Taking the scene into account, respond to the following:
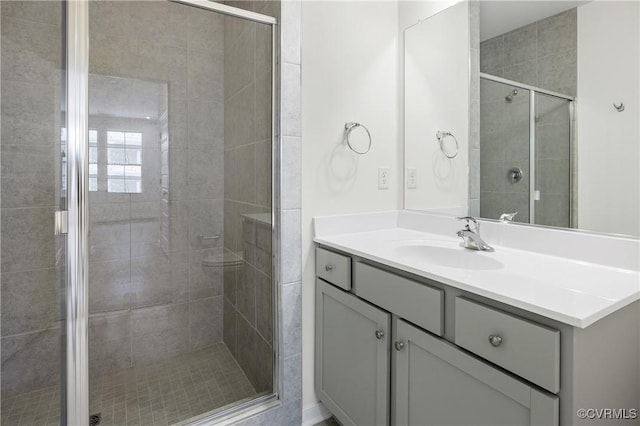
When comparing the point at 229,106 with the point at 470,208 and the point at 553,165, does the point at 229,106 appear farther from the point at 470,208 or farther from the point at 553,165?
the point at 553,165

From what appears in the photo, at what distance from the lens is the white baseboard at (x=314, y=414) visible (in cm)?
165

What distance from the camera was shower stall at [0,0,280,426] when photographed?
1263mm

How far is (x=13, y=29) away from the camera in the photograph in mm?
1285

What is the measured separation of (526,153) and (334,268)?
0.94m

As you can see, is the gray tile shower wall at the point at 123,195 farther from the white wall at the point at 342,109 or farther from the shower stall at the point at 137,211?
the white wall at the point at 342,109

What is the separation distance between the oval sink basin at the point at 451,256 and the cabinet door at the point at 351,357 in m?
0.31

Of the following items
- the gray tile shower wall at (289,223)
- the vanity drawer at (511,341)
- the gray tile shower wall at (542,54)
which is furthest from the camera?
the gray tile shower wall at (289,223)

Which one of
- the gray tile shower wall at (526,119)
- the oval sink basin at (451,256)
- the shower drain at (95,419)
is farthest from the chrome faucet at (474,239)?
the shower drain at (95,419)

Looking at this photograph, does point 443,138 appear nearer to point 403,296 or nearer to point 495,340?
point 403,296

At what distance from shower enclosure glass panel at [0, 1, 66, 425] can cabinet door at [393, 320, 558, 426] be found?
126cm

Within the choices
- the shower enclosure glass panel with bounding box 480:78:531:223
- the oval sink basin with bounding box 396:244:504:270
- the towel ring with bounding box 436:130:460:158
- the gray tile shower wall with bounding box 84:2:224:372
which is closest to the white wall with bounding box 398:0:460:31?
the shower enclosure glass panel with bounding box 480:78:531:223

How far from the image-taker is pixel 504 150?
59.4 inches

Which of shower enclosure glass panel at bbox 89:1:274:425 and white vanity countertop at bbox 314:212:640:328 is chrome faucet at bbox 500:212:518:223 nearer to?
white vanity countertop at bbox 314:212:640:328

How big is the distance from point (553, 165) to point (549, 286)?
0.63 m
